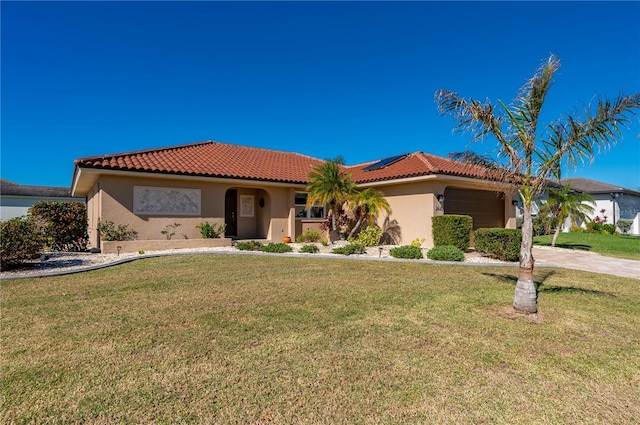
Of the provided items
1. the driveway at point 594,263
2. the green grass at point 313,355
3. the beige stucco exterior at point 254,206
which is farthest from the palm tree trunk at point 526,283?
the beige stucco exterior at point 254,206

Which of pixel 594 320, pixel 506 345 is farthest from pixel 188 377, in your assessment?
pixel 594 320

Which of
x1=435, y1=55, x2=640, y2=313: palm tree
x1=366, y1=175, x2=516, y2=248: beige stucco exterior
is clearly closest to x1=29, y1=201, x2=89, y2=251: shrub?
x1=366, y1=175, x2=516, y2=248: beige stucco exterior

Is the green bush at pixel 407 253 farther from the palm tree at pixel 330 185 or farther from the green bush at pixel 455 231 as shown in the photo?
the palm tree at pixel 330 185

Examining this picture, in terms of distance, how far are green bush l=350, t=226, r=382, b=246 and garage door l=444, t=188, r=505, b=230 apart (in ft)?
11.8

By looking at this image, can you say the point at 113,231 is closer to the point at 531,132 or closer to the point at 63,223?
the point at 63,223

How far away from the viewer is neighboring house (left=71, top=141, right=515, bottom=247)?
14.7 meters

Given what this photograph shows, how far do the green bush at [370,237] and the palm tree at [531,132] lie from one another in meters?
10.4

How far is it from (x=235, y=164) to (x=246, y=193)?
195 cm

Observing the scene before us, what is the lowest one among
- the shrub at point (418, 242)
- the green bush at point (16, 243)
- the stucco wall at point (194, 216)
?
the shrub at point (418, 242)

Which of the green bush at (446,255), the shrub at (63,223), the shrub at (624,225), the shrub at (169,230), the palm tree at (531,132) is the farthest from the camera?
the shrub at (624,225)

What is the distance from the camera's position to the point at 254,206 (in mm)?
20234

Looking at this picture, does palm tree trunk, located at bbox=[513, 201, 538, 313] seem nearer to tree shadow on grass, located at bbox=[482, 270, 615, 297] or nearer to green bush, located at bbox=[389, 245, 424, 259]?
tree shadow on grass, located at bbox=[482, 270, 615, 297]

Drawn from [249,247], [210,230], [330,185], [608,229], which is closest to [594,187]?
[608,229]

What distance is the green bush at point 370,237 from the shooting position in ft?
56.3
